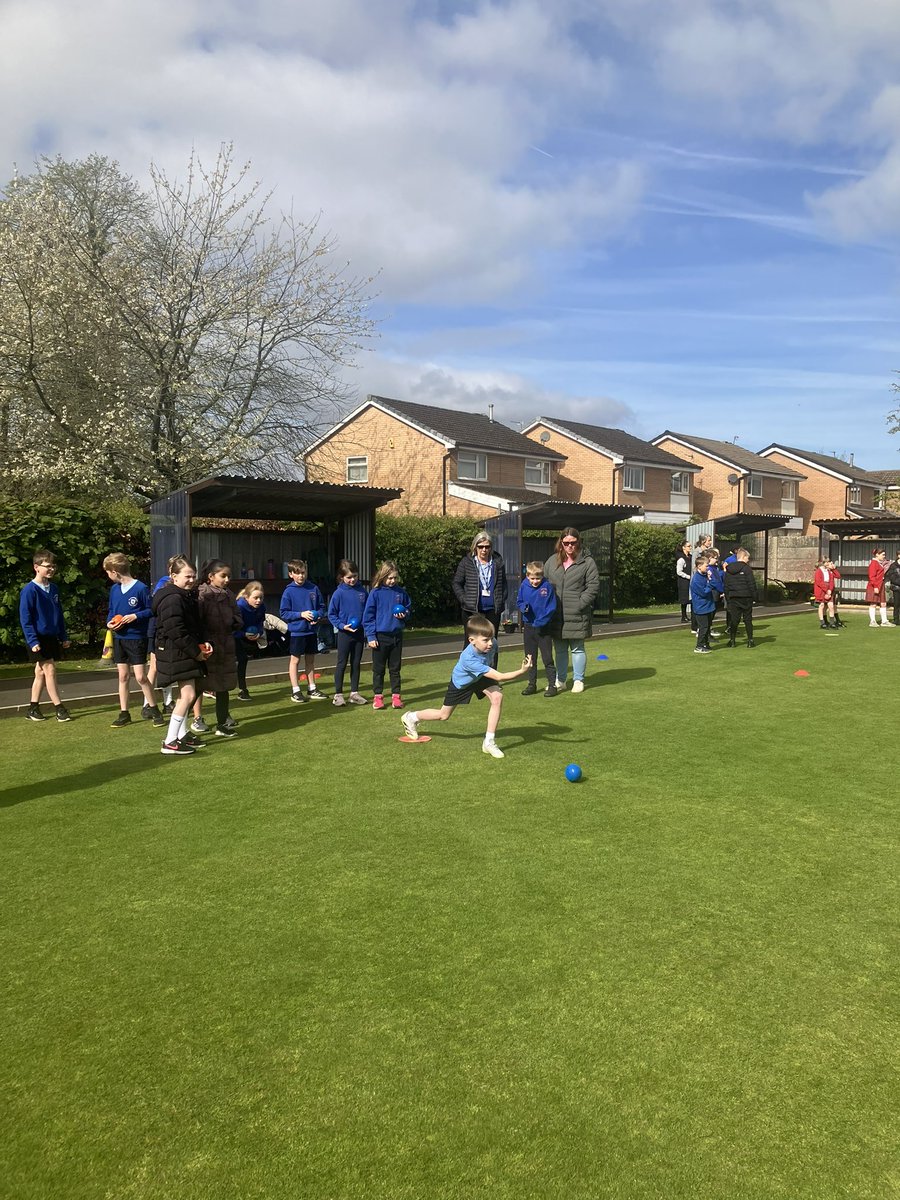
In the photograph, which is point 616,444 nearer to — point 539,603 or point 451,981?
point 539,603

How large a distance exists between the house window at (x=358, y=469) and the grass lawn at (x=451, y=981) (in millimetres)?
34874

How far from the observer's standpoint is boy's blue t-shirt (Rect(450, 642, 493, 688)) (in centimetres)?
820

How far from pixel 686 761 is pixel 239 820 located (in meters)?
4.08

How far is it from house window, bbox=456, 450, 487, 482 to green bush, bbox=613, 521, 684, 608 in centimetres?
1102

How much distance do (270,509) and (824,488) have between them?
183ft

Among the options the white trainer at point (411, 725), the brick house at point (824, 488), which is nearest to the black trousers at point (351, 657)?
the white trainer at point (411, 725)

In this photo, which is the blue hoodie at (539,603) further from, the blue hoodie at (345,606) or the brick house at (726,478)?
the brick house at (726,478)

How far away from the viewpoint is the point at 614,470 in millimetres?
47188

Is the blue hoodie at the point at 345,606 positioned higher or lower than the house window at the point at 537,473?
lower

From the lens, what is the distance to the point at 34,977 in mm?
3973

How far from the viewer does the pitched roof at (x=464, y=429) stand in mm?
39594

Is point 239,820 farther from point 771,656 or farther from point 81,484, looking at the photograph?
point 81,484

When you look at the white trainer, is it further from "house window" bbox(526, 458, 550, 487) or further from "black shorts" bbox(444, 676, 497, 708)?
"house window" bbox(526, 458, 550, 487)

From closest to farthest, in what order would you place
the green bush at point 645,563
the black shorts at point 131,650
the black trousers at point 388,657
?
1. the black shorts at point 131,650
2. the black trousers at point 388,657
3. the green bush at point 645,563
